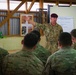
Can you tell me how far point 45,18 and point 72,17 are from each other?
1.02 meters

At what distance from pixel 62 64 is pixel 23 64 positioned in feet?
1.37

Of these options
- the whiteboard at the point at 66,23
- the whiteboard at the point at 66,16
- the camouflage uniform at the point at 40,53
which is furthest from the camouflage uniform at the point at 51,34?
the whiteboard at the point at 66,23

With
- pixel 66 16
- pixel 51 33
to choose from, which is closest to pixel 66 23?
pixel 66 16

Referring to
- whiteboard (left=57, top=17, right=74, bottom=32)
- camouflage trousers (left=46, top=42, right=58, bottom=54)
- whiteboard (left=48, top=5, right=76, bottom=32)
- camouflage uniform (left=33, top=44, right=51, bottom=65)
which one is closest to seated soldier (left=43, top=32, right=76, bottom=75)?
camouflage uniform (left=33, top=44, right=51, bottom=65)

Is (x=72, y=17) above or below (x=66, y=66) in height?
above

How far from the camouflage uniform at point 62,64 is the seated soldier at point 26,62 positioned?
122 mm

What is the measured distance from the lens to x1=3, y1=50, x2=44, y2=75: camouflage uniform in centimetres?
239

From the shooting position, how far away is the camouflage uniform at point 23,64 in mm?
2393

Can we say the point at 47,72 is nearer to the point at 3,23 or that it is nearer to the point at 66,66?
the point at 66,66

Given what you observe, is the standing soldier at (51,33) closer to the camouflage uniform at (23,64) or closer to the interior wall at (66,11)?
the interior wall at (66,11)

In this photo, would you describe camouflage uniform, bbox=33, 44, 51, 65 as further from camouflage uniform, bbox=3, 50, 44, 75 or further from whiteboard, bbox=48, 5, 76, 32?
whiteboard, bbox=48, 5, 76, 32

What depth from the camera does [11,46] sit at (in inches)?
312

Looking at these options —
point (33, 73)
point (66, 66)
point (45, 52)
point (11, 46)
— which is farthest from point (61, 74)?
point (11, 46)

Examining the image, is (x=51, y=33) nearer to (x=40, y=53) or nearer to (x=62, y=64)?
(x=40, y=53)
